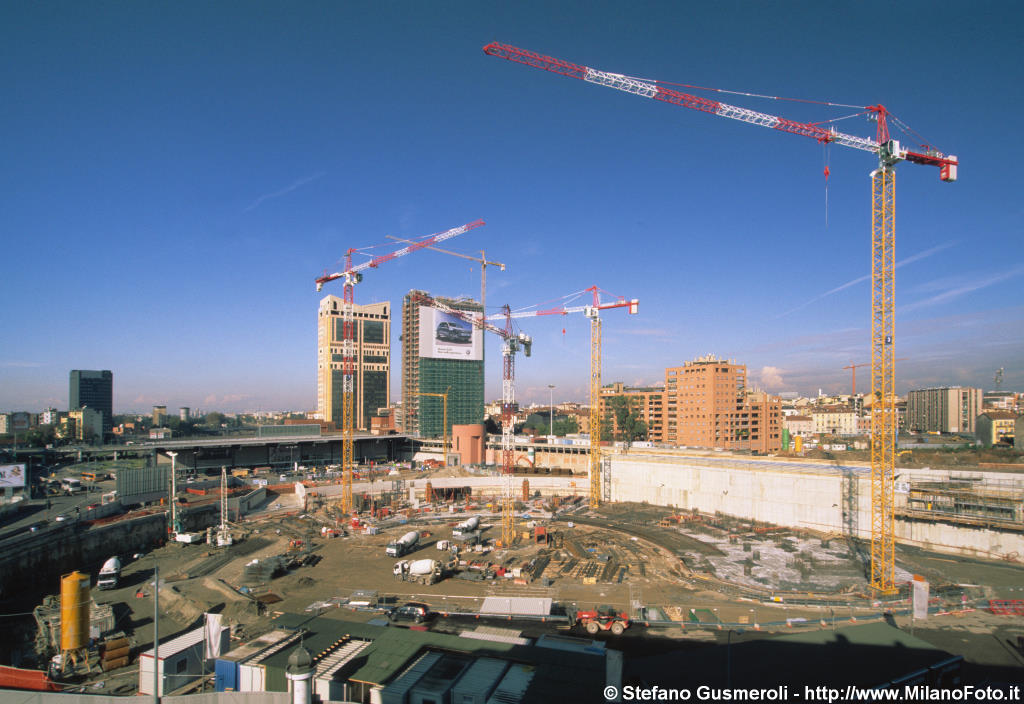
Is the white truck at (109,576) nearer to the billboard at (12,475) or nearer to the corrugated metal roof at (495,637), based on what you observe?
the corrugated metal roof at (495,637)

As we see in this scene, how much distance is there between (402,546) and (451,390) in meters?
51.1

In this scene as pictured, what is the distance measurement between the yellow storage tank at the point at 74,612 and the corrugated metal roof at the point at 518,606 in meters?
12.7

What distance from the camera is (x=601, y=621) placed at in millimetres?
17250

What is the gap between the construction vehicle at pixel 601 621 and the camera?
17000 millimetres

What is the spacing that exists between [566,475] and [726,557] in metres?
29.2

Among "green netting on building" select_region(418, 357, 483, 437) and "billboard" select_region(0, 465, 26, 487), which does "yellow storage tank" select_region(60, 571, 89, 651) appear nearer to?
"billboard" select_region(0, 465, 26, 487)

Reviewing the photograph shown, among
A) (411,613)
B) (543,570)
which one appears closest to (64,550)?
(411,613)

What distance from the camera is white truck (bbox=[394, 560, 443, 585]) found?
2339cm

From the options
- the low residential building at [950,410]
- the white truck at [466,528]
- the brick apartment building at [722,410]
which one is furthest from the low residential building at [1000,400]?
the white truck at [466,528]

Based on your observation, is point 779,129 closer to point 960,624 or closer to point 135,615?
point 960,624

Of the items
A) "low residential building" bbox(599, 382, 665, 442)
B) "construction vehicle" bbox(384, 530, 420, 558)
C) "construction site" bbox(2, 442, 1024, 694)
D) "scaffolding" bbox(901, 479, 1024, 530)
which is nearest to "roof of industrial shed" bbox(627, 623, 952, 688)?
"construction site" bbox(2, 442, 1024, 694)

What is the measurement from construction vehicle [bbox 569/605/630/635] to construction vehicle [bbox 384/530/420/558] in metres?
12.5

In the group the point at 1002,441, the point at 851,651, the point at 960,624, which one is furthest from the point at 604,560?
the point at 1002,441

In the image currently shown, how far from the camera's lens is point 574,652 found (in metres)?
12.5
